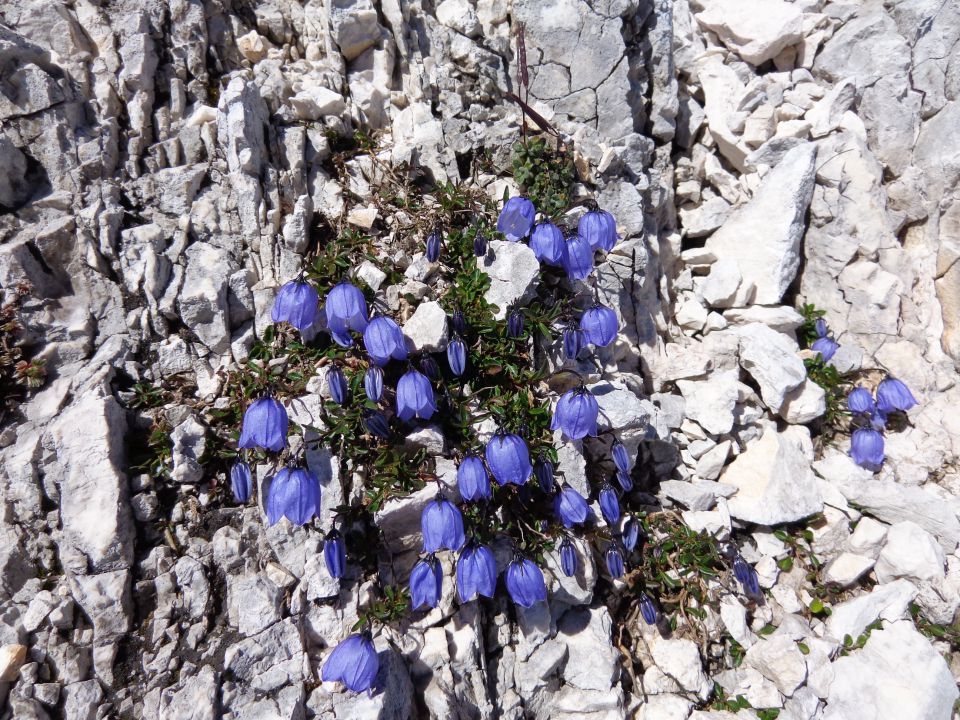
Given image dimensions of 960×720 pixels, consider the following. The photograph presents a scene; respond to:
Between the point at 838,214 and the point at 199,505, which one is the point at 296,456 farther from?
the point at 838,214

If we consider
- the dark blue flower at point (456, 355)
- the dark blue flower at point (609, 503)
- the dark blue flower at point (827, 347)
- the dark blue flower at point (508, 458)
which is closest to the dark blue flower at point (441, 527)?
the dark blue flower at point (508, 458)

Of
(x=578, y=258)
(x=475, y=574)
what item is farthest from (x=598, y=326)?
(x=475, y=574)

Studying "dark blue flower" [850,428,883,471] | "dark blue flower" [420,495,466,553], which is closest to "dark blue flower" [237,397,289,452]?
"dark blue flower" [420,495,466,553]

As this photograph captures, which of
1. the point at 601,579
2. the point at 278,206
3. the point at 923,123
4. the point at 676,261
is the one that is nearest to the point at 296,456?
the point at 278,206

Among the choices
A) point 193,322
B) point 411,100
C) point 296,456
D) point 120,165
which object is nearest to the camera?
point 296,456

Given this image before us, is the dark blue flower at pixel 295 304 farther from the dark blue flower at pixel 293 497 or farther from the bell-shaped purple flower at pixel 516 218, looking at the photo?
the bell-shaped purple flower at pixel 516 218

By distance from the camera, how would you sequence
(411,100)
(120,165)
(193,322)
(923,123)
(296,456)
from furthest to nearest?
1. (923,123)
2. (411,100)
3. (120,165)
4. (193,322)
5. (296,456)

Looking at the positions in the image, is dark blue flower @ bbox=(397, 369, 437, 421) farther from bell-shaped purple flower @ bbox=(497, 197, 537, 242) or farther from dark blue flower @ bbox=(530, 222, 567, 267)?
bell-shaped purple flower @ bbox=(497, 197, 537, 242)
